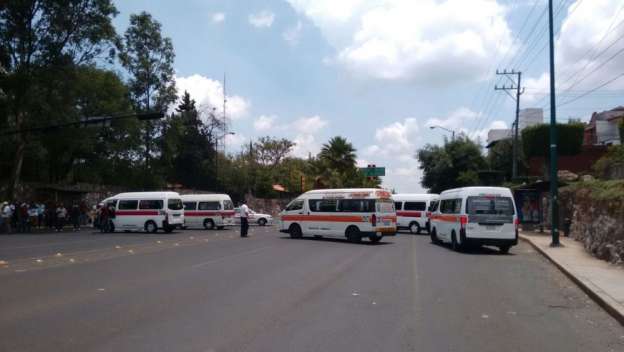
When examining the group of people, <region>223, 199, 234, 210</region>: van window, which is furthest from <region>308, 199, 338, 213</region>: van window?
the group of people

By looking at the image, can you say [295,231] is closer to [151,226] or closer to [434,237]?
[434,237]

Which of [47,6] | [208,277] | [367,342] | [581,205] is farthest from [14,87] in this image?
[367,342]

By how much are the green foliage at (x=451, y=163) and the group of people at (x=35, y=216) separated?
34.2 metres

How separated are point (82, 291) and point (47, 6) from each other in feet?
102

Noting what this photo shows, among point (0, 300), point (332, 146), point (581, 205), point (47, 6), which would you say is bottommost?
point (0, 300)

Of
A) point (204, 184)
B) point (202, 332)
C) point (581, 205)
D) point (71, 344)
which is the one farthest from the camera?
point (204, 184)

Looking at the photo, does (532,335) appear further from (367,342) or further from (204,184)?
(204,184)

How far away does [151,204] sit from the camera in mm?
32312

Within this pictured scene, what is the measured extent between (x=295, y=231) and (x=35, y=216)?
56.6 ft

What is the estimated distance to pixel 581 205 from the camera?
82.4 ft

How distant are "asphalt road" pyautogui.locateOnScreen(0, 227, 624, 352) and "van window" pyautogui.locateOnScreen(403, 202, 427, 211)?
15.7 meters

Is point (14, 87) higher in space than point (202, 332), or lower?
higher

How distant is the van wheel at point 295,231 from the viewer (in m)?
27.2

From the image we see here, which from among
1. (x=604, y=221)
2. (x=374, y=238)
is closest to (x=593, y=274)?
(x=604, y=221)
